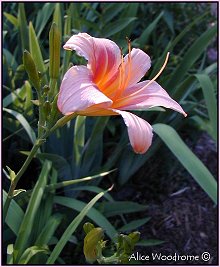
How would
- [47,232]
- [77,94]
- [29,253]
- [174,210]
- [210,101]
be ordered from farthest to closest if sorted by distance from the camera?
[174,210], [210,101], [47,232], [29,253], [77,94]

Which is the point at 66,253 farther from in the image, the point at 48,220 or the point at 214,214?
the point at 214,214

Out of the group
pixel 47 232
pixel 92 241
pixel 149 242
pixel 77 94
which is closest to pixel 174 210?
pixel 149 242

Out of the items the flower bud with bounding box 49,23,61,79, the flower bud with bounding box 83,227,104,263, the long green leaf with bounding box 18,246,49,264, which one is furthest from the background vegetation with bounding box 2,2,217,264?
the flower bud with bounding box 49,23,61,79

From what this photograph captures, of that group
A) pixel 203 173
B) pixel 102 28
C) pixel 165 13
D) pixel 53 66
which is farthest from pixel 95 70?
pixel 165 13

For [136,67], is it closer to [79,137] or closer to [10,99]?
[79,137]

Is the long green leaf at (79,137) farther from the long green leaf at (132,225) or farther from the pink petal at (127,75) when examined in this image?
the pink petal at (127,75)

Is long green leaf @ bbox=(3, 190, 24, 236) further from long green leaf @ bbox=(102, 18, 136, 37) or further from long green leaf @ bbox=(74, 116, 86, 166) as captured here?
long green leaf @ bbox=(102, 18, 136, 37)

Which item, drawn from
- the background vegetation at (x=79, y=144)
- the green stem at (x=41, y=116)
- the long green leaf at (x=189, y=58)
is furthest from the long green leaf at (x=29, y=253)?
the long green leaf at (x=189, y=58)
